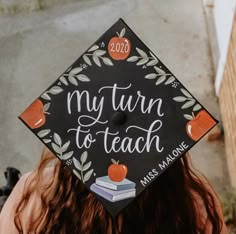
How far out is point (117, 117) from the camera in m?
1.17

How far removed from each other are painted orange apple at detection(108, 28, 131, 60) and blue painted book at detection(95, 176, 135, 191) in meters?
0.24

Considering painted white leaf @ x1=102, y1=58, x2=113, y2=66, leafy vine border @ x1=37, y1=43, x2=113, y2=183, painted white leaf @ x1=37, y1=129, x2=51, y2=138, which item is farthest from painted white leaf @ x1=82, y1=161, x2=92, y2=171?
painted white leaf @ x1=102, y1=58, x2=113, y2=66

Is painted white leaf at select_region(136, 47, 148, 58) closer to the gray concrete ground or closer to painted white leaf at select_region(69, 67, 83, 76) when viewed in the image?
painted white leaf at select_region(69, 67, 83, 76)

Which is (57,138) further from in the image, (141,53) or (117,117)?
(141,53)

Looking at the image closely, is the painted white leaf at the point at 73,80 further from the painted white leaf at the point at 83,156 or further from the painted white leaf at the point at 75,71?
the painted white leaf at the point at 83,156

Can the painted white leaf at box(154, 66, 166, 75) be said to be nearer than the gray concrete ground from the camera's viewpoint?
Yes

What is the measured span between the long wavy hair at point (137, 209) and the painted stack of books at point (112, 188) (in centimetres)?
2

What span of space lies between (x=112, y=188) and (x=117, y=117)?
14 cm

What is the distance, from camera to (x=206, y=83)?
2578mm

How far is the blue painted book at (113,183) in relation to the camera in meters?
1.16

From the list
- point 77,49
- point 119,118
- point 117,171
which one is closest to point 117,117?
point 119,118

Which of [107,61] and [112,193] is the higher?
[107,61]

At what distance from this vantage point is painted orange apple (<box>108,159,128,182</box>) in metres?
1.17

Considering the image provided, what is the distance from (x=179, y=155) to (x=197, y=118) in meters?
0.08
